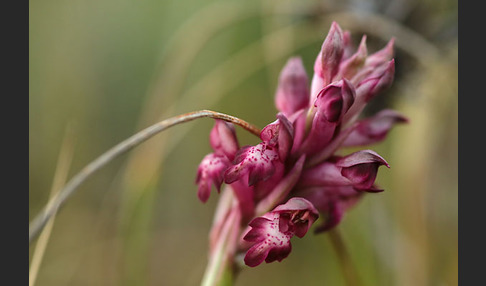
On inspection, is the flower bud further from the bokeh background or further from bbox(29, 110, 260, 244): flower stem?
the bokeh background

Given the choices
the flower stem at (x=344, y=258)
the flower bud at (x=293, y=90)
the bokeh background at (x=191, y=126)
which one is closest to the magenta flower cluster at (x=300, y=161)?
the flower bud at (x=293, y=90)

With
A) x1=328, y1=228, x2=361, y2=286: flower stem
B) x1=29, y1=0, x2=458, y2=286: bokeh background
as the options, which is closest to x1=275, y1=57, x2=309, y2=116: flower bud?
x1=328, y1=228, x2=361, y2=286: flower stem

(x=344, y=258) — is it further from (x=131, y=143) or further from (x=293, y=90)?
(x=131, y=143)

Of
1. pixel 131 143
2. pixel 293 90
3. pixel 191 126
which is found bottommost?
pixel 131 143

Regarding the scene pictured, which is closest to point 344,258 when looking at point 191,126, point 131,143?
point 131,143

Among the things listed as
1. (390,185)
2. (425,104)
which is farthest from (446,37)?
(390,185)

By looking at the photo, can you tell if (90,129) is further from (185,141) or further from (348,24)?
(348,24)
